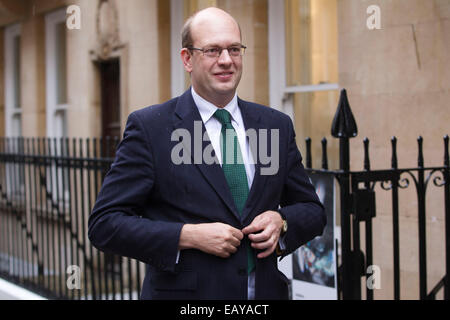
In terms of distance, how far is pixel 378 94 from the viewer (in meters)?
4.91

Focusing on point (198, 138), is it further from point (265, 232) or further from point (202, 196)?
point (265, 232)

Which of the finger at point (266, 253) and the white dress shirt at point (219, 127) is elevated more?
the white dress shirt at point (219, 127)

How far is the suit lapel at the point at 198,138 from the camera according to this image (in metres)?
2.09

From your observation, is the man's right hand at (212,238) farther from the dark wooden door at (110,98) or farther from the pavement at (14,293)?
the dark wooden door at (110,98)

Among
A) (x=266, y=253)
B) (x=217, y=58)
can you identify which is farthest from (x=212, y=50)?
(x=266, y=253)

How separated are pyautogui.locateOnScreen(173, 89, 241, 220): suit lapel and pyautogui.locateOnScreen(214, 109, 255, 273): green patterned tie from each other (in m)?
0.04

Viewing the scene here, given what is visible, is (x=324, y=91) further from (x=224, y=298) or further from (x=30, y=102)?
(x=30, y=102)

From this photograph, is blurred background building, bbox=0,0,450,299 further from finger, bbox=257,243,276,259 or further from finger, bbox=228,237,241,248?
finger, bbox=228,237,241,248

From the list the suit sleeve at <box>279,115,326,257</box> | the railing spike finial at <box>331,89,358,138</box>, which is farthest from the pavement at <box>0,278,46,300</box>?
the suit sleeve at <box>279,115,326,257</box>

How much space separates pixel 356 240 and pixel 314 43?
3.04 metres

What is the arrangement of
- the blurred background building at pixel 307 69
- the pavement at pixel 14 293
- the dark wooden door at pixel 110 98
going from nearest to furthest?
the blurred background building at pixel 307 69, the pavement at pixel 14 293, the dark wooden door at pixel 110 98

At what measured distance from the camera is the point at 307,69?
5953 millimetres

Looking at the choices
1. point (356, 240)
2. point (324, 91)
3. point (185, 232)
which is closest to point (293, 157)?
point (185, 232)

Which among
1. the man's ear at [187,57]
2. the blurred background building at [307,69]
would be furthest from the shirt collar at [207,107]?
the blurred background building at [307,69]
